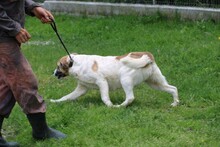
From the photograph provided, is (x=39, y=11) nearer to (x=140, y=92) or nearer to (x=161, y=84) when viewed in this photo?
(x=161, y=84)

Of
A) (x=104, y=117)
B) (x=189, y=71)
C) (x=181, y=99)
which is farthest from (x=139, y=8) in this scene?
(x=104, y=117)

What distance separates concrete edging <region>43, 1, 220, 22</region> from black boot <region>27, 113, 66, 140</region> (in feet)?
19.8

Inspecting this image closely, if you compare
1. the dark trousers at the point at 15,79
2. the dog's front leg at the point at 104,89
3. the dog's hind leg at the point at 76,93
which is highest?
the dark trousers at the point at 15,79

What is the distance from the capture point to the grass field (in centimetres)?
534

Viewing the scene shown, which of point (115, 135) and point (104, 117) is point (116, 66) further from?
point (115, 135)

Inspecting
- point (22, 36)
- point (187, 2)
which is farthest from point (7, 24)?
point (187, 2)

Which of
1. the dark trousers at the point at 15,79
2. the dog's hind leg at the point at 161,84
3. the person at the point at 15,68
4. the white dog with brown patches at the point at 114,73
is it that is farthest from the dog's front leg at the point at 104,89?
the dark trousers at the point at 15,79

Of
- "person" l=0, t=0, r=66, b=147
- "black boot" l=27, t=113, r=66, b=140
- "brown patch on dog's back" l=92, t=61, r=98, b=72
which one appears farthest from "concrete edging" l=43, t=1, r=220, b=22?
"person" l=0, t=0, r=66, b=147

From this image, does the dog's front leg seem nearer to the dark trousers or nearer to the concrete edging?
the dark trousers

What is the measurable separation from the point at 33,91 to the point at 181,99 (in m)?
2.36

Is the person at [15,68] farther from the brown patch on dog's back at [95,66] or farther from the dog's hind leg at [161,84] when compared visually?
the dog's hind leg at [161,84]

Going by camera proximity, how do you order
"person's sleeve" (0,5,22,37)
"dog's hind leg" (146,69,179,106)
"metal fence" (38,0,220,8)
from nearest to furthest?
1. "person's sleeve" (0,5,22,37)
2. "dog's hind leg" (146,69,179,106)
3. "metal fence" (38,0,220,8)

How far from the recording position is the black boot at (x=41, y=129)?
5.21 metres

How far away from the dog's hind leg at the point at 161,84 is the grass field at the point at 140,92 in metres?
0.14
